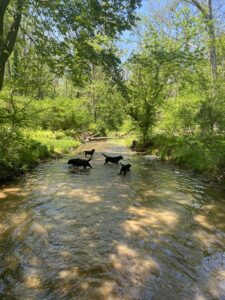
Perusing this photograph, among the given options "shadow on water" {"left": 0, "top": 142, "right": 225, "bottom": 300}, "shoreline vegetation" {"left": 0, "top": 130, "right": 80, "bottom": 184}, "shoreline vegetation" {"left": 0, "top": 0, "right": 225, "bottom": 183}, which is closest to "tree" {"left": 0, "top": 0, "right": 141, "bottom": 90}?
"shoreline vegetation" {"left": 0, "top": 0, "right": 225, "bottom": 183}

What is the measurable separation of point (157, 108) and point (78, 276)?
1792cm

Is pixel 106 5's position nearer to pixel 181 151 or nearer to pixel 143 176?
pixel 143 176

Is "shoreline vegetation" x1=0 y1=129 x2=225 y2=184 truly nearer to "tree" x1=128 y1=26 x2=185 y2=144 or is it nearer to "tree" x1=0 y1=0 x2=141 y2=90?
"tree" x1=128 y1=26 x2=185 y2=144

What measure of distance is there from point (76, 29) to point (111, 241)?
8988 mm

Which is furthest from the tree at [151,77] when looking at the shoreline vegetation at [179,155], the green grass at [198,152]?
the green grass at [198,152]

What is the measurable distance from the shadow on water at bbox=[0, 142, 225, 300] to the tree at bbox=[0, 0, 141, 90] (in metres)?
4.98

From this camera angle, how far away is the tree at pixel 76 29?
1164 cm

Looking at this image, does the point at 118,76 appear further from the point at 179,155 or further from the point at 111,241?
the point at 111,241

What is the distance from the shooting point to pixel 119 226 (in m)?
6.79

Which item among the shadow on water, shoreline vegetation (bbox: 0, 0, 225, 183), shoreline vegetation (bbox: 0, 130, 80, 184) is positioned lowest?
the shadow on water

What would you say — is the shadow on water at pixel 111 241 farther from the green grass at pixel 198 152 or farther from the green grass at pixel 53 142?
the green grass at pixel 53 142

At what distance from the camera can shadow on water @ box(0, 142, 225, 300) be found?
14.7ft

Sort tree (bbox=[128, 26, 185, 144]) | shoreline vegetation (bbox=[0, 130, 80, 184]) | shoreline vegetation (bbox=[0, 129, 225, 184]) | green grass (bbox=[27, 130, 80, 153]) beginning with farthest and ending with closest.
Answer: green grass (bbox=[27, 130, 80, 153]), tree (bbox=[128, 26, 185, 144]), shoreline vegetation (bbox=[0, 129, 225, 184]), shoreline vegetation (bbox=[0, 130, 80, 184])

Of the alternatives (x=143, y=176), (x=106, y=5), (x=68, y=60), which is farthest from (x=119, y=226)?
(x=106, y=5)
